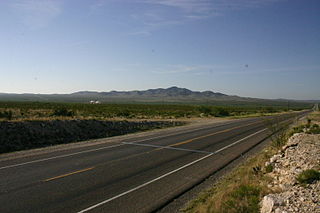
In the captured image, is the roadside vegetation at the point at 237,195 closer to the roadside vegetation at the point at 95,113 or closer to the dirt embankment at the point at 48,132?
the dirt embankment at the point at 48,132

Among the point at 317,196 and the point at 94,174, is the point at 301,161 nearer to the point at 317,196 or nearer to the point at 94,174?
the point at 317,196

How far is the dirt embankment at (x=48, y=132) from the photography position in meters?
17.2

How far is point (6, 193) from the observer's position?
7473 mm

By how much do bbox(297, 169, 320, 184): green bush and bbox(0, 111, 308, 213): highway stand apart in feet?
10.4

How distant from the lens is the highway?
6.83 metres

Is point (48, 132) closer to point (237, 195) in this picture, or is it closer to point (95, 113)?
point (237, 195)

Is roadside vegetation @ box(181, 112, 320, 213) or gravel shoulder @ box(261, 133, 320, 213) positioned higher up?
gravel shoulder @ box(261, 133, 320, 213)

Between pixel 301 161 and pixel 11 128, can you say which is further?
pixel 11 128

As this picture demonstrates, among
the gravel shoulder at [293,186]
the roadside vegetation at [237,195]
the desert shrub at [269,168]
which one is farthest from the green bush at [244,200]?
the desert shrub at [269,168]

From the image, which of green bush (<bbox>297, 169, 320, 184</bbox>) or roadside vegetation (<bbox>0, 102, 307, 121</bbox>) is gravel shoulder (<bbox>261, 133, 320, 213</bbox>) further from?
roadside vegetation (<bbox>0, 102, 307, 121</bbox>)

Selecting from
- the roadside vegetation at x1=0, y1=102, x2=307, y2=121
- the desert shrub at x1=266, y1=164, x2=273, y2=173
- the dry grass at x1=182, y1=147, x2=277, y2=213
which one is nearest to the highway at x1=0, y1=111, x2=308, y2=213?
the dry grass at x1=182, y1=147, x2=277, y2=213

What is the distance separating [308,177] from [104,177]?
6209 mm

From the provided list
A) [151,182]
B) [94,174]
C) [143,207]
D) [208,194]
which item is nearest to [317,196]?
[208,194]

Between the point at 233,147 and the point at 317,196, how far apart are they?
9948mm
